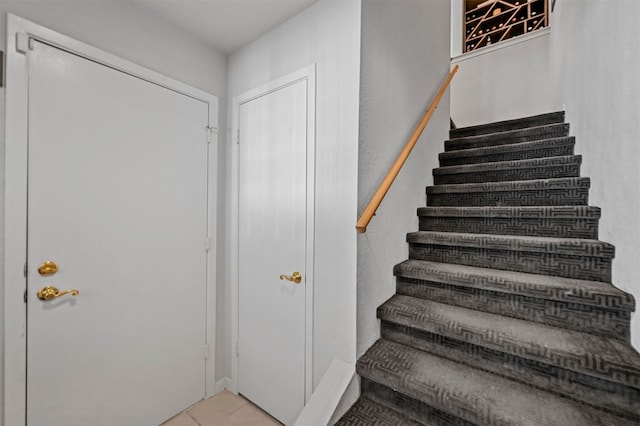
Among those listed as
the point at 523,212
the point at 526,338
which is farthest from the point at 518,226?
the point at 526,338

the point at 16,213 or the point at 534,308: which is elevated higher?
the point at 16,213

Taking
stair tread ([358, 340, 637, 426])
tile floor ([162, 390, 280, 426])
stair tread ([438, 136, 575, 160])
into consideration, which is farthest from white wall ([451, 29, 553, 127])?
tile floor ([162, 390, 280, 426])

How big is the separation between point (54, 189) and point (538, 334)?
2.43 meters

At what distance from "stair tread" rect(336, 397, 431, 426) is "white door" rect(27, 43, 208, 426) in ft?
4.28

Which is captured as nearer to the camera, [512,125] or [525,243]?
[525,243]

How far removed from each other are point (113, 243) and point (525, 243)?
2.35 metres

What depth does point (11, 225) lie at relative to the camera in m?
1.27

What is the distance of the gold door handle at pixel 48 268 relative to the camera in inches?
53.2

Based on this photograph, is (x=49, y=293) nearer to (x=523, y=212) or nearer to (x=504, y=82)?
(x=523, y=212)

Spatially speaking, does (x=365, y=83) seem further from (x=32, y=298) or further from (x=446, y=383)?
(x=32, y=298)

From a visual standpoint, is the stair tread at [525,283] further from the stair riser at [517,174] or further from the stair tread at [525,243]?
the stair riser at [517,174]

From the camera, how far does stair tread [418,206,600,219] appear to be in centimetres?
150

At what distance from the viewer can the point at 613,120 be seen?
4.35 ft

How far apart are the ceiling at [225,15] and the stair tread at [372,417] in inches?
88.2
